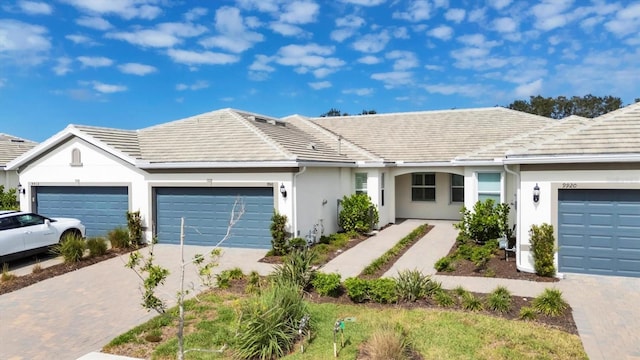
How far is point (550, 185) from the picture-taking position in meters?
10.8

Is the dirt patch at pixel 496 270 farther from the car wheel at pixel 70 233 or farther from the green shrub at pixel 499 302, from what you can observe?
the car wheel at pixel 70 233

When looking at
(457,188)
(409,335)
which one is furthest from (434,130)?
(409,335)

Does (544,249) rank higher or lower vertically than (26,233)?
lower

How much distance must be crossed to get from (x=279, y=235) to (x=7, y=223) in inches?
319

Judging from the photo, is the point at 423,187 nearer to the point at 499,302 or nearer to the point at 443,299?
the point at 443,299

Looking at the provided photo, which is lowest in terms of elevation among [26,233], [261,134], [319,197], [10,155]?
[26,233]

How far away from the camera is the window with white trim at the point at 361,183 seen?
19297 mm

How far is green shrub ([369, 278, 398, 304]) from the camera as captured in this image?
8.93 meters

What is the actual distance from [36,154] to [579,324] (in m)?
19.0

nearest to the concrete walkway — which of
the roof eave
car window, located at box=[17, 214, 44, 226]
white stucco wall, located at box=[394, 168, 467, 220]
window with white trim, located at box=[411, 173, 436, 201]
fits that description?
white stucco wall, located at box=[394, 168, 467, 220]

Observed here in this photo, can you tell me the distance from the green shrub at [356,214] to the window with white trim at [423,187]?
18.5ft

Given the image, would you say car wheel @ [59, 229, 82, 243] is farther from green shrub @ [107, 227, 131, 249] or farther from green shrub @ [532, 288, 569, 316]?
green shrub @ [532, 288, 569, 316]

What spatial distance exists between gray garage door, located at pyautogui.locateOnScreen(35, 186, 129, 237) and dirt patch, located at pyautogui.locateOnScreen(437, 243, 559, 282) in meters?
12.2

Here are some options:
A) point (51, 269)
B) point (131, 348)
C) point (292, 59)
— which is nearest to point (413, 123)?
point (292, 59)
